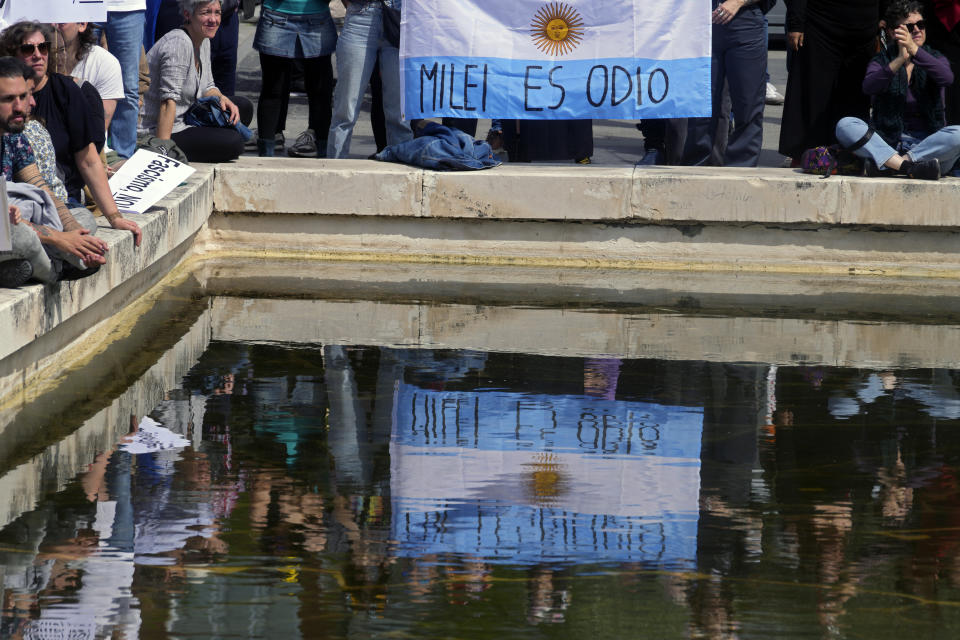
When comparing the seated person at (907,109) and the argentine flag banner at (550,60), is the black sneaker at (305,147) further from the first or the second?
the seated person at (907,109)

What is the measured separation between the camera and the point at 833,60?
9.39 m

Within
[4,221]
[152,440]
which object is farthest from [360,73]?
[152,440]

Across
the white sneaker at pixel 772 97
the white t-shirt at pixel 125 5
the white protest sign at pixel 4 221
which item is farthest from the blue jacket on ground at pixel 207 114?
the white sneaker at pixel 772 97

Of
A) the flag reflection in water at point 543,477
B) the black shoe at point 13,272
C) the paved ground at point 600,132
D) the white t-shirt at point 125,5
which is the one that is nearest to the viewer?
the flag reflection in water at point 543,477

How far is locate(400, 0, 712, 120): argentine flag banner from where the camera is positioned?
9219mm

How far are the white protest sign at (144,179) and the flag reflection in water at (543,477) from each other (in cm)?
213

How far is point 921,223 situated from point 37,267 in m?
5.10

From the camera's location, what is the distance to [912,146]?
29.0 ft

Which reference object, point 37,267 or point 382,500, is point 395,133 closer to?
point 37,267

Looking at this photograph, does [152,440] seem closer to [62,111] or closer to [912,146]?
[62,111]

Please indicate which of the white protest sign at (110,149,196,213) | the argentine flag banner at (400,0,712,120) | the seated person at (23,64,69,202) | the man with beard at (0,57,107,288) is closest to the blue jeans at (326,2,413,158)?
the argentine flag banner at (400,0,712,120)

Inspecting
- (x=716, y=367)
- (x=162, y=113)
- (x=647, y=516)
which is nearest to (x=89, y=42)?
(x=162, y=113)

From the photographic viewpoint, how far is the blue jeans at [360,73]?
9227mm

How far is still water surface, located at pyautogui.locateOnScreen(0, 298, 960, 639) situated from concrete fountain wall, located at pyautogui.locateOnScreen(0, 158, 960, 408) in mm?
2374
